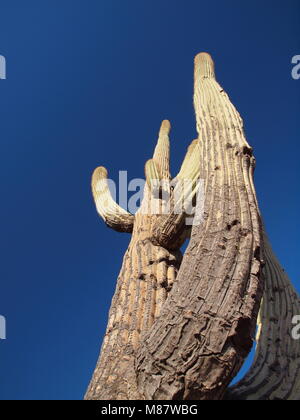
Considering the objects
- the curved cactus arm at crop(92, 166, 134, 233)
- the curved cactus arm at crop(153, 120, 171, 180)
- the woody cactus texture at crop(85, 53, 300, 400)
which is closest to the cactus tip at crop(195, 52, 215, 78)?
the woody cactus texture at crop(85, 53, 300, 400)

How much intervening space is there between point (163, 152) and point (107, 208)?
84cm

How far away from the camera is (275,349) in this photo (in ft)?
7.52

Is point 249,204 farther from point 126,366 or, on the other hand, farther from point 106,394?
point 106,394

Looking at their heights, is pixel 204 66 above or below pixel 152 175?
above

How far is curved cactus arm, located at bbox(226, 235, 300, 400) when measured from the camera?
1942 mm

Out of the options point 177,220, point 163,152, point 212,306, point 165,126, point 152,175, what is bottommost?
point 212,306

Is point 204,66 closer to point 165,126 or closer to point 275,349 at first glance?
point 165,126

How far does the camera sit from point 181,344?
5.16ft

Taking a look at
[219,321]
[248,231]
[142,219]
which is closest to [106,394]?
[219,321]

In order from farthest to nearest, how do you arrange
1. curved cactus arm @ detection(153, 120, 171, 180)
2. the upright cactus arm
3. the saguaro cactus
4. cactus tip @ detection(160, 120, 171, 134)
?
cactus tip @ detection(160, 120, 171, 134) < curved cactus arm @ detection(153, 120, 171, 180) < the saguaro cactus < the upright cactus arm

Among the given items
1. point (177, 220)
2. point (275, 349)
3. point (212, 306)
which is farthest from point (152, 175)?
point (212, 306)

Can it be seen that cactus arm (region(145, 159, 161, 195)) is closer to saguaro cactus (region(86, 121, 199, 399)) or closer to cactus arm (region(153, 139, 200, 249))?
saguaro cactus (region(86, 121, 199, 399))

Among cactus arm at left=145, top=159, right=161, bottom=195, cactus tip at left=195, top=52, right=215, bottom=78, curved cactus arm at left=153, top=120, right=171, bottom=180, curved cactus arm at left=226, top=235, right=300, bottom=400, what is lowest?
curved cactus arm at left=226, top=235, right=300, bottom=400
